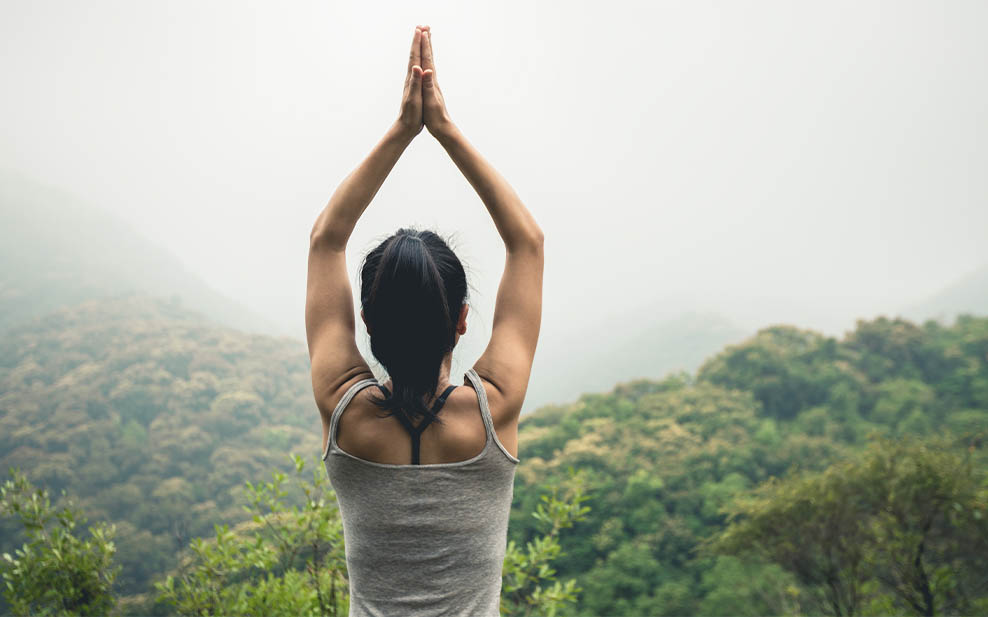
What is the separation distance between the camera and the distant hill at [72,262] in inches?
1882

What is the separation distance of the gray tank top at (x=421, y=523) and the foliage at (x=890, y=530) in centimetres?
884

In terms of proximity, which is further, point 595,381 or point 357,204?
point 595,381

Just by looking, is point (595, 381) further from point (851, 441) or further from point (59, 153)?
point (59, 153)

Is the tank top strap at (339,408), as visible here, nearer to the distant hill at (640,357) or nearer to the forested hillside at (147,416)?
the forested hillside at (147,416)

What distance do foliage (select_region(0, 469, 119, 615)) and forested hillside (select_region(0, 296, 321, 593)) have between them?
73.5 feet

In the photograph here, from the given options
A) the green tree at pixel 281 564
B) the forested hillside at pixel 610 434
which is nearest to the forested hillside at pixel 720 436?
the forested hillside at pixel 610 434

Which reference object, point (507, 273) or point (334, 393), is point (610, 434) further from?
point (334, 393)

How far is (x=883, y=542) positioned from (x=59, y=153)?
12339 centimetres

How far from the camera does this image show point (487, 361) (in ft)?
3.37


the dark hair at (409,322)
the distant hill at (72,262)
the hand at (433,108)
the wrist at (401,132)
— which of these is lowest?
the dark hair at (409,322)

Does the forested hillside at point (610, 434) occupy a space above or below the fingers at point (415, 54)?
below

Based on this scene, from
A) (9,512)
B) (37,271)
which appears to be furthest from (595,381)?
(9,512)

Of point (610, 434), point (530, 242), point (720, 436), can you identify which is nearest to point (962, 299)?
point (720, 436)

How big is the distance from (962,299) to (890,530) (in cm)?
7616
